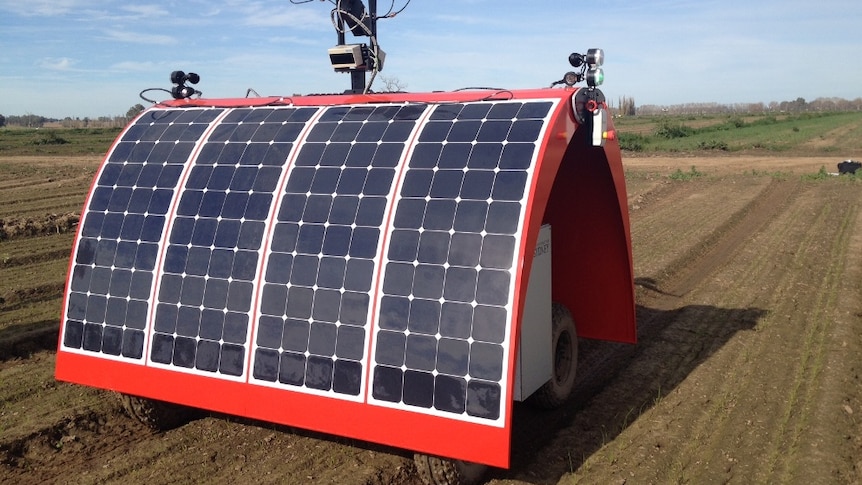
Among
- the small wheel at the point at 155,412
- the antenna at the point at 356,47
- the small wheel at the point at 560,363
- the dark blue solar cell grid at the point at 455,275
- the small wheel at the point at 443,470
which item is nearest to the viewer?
the dark blue solar cell grid at the point at 455,275

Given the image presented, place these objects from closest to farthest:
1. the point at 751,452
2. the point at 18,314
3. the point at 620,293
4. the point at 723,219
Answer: the point at 751,452, the point at 620,293, the point at 18,314, the point at 723,219

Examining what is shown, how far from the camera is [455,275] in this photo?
7434 mm

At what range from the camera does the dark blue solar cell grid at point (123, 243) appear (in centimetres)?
908

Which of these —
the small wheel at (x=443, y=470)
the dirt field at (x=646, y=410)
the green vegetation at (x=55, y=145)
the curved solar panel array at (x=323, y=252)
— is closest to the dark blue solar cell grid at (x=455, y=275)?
the curved solar panel array at (x=323, y=252)

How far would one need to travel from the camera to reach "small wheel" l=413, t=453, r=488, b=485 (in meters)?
7.47

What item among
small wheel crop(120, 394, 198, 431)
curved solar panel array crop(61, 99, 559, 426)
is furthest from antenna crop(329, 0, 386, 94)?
small wheel crop(120, 394, 198, 431)

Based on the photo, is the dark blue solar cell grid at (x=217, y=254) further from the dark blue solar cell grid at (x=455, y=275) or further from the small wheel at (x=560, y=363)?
the small wheel at (x=560, y=363)

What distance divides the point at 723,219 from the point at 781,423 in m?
17.8

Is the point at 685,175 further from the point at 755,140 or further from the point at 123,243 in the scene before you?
the point at 123,243

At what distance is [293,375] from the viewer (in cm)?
801

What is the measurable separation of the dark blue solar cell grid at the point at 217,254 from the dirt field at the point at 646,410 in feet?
4.61

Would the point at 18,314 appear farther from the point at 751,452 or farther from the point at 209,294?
the point at 751,452

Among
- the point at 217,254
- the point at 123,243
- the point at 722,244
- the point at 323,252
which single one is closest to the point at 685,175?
the point at 722,244

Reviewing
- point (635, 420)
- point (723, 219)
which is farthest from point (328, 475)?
point (723, 219)
